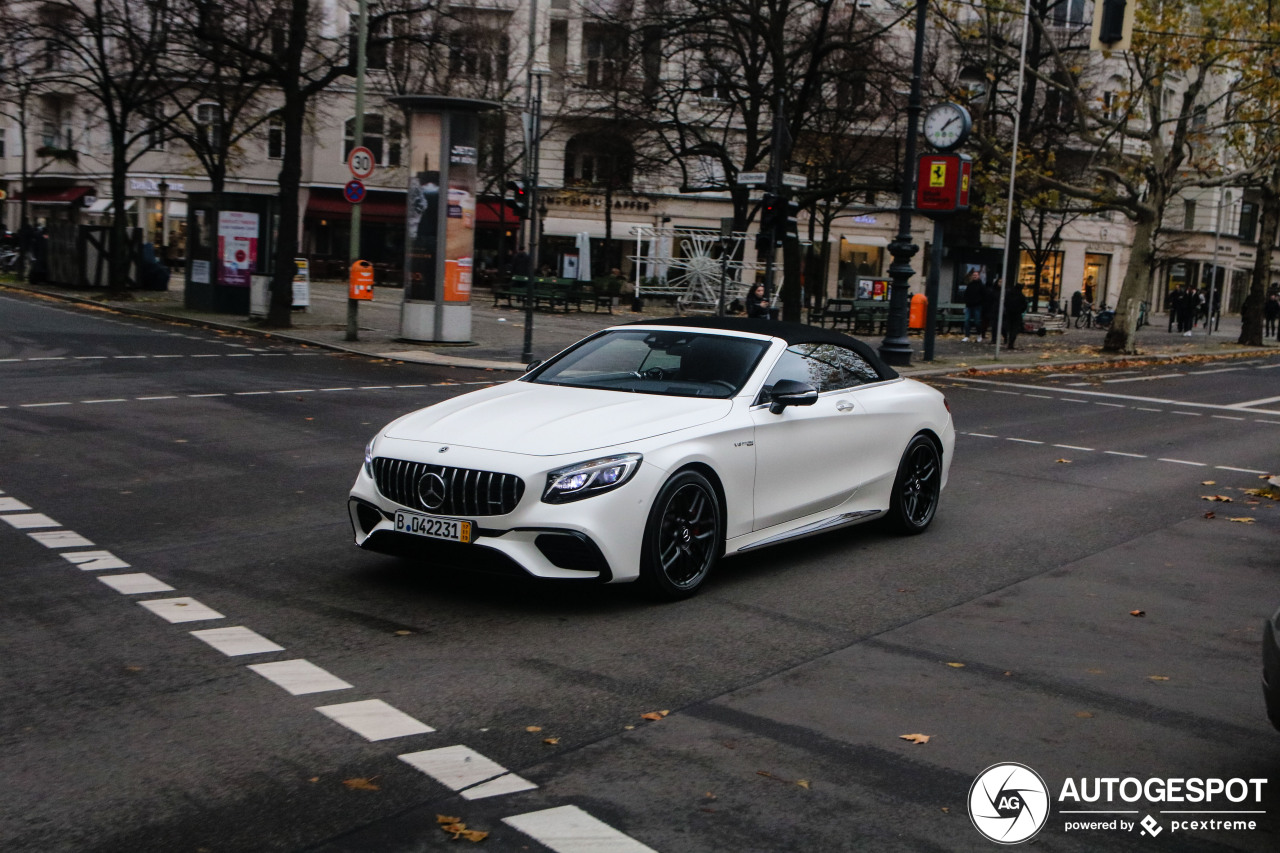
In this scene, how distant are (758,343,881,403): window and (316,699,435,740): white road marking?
10.8 feet

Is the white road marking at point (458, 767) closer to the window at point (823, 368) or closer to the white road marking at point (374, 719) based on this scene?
the white road marking at point (374, 719)

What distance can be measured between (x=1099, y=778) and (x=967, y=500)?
20.6ft

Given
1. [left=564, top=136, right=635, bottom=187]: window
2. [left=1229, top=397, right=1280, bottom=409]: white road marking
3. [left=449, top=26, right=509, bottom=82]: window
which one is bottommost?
[left=1229, top=397, right=1280, bottom=409]: white road marking

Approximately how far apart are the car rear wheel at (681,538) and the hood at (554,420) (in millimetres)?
321

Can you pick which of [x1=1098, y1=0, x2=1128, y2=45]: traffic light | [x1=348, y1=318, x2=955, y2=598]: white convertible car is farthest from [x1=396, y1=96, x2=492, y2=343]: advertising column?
[x1=348, y1=318, x2=955, y2=598]: white convertible car

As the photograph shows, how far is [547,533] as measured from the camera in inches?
254

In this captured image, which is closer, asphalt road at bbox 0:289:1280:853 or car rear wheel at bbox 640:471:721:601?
asphalt road at bbox 0:289:1280:853

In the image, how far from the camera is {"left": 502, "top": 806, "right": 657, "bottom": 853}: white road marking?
395cm

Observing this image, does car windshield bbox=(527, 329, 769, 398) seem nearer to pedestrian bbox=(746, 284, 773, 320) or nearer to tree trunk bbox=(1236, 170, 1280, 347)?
pedestrian bbox=(746, 284, 773, 320)

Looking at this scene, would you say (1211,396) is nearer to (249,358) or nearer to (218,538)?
(249,358)

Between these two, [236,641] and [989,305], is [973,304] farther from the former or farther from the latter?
[236,641]

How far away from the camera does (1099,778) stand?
15.5 ft

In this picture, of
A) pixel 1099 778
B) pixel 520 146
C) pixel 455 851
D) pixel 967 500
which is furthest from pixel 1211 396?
pixel 520 146

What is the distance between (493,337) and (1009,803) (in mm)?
24089
